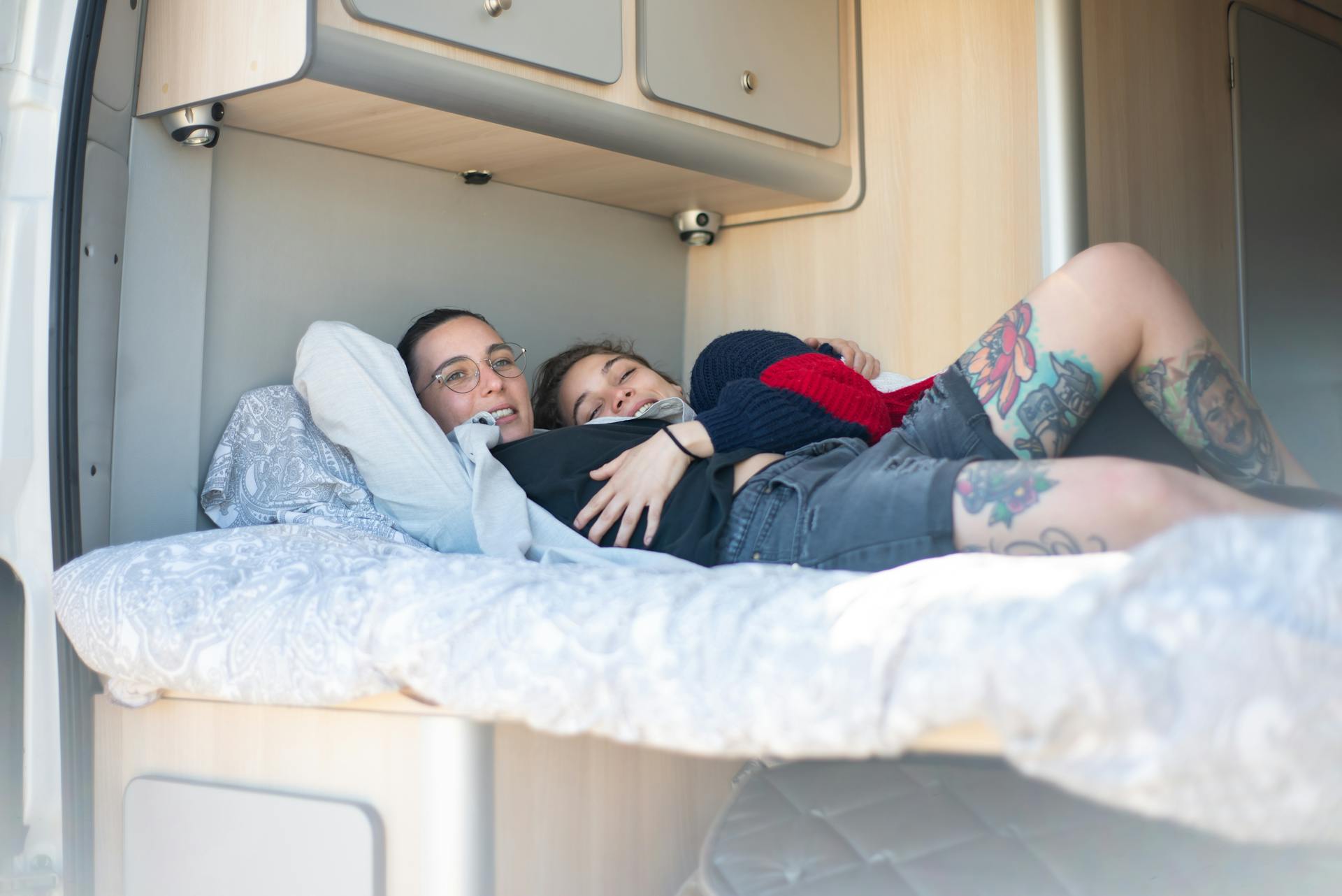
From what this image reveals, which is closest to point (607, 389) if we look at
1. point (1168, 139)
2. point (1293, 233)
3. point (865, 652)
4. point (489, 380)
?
point (489, 380)

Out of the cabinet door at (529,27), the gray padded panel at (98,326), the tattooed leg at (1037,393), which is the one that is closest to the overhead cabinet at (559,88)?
the cabinet door at (529,27)

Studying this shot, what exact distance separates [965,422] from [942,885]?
586mm

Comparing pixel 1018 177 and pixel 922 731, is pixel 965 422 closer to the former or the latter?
pixel 922 731

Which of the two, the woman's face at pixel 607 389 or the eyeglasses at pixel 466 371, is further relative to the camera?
the woman's face at pixel 607 389

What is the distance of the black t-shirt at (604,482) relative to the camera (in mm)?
1296

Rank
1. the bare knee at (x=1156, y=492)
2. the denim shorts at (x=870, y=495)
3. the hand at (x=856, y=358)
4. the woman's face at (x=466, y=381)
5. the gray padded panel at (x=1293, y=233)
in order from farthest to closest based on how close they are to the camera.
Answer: the gray padded panel at (x=1293, y=233)
the hand at (x=856, y=358)
the woman's face at (x=466, y=381)
the denim shorts at (x=870, y=495)
the bare knee at (x=1156, y=492)

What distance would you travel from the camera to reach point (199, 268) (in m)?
1.50

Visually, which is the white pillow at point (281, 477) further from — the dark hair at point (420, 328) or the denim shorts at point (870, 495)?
the denim shorts at point (870, 495)

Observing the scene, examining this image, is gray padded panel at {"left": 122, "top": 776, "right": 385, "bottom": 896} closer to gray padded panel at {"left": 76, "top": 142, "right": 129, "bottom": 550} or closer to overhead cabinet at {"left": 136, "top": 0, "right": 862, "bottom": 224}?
gray padded panel at {"left": 76, "top": 142, "right": 129, "bottom": 550}

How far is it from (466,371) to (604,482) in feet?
1.16

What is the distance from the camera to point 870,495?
1163 mm

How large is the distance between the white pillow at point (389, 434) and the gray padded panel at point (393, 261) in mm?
119

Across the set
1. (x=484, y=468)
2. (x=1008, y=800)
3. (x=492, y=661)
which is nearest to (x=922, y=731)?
(x=492, y=661)

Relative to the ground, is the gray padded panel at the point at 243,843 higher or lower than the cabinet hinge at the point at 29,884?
higher
